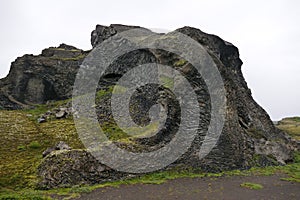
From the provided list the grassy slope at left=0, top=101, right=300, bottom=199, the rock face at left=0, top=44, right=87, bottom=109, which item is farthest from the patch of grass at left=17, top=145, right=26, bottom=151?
the rock face at left=0, top=44, right=87, bottom=109

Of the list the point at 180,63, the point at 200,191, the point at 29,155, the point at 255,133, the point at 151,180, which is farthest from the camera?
the point at 255,133

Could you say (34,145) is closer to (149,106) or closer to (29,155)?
(29,155)

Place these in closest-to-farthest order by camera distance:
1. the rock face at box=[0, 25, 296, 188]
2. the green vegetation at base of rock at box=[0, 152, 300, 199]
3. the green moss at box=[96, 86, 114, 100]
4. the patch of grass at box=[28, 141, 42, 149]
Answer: the green vegetation at base of rock at box=[0, 152, 300, 199]
the rock face at box=[0, 25, 296, 188]
the patch of grass at box=[28, 141, 42, 149]
the green moss at box=[96, 86, 114, 100]

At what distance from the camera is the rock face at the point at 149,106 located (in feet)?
79.5

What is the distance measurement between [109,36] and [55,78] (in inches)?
508

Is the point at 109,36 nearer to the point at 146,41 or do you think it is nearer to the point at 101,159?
the point at 146,41

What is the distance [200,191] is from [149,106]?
18.1 meters

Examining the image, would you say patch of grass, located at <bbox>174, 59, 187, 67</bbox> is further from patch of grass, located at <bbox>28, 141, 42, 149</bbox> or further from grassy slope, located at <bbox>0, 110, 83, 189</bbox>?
patch of grass, located at <bbox>28, 141, 42, 149</bbox>

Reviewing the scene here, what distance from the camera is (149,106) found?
123 feet

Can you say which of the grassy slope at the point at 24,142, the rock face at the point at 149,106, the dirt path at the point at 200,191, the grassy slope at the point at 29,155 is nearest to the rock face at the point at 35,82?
the rock face at the point at 149,106

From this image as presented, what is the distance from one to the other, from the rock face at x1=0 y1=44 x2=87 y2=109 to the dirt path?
35.4m

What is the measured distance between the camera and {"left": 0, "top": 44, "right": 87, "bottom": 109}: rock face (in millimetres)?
53312

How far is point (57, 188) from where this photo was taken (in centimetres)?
2230

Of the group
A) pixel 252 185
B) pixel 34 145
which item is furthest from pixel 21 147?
pixel 252 185
